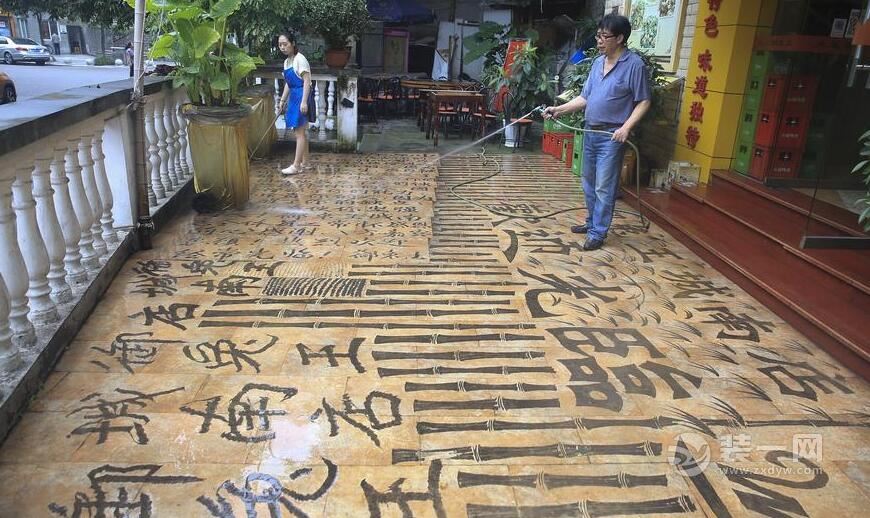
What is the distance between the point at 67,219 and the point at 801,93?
5.01m

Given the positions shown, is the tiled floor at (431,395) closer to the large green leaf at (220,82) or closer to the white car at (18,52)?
the large green leaf at (220,82)

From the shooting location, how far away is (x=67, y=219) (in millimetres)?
2793

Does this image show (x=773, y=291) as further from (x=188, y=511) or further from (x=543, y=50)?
(x=543, y=50)

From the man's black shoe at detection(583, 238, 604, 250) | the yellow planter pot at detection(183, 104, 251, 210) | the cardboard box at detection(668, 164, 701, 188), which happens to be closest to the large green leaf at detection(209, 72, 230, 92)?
the yellow planter pot at detection(183, 104, 251, 210)

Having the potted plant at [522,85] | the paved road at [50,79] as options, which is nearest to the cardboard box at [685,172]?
the potted plant at [522,85]

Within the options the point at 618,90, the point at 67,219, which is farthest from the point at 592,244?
the point at 67,219

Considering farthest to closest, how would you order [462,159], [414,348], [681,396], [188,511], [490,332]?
1. [462,159]
2. [490,332]
3. [414,348]
4. [681,396]
5. [188,511]

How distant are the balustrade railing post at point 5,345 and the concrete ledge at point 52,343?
0.04 meters

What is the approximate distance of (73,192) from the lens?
9.65 ft

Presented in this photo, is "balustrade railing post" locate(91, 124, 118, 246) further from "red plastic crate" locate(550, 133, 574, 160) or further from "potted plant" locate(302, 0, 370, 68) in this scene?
"red plastic crate" locate(550, 133, 574, 160)

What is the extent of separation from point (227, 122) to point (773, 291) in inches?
149

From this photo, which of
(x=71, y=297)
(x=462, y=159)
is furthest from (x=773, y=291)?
(x=462, y=159)

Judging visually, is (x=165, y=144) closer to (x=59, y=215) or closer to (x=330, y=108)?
(x=59, y=215)

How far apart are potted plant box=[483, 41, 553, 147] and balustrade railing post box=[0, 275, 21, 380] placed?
249 inches
